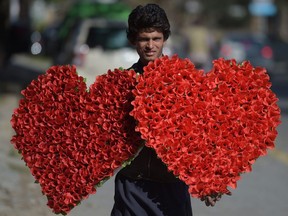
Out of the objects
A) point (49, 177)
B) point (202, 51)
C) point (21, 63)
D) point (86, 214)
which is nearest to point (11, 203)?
point (86, 214)

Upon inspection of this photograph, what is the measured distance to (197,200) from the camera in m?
9.59

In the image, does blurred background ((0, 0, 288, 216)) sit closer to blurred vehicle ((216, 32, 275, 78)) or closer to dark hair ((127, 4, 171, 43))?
blurred vehicle ((216, 32, 275, 78))

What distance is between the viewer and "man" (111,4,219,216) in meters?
4.94

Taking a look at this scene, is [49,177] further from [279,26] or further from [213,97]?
[279,26]

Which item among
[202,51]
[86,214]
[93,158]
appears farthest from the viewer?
[202,51]

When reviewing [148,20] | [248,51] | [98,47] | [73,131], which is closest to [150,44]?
[148,20]

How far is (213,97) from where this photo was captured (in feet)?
15.7

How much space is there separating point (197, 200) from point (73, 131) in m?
4.70

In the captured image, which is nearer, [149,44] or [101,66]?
[149,44]

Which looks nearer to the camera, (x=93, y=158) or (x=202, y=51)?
(x=93, y=158)

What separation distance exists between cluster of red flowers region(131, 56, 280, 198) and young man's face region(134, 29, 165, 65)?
0.20 m

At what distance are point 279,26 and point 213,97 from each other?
6904 centimetres

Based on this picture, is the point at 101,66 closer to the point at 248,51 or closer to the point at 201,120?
the point at 201,120

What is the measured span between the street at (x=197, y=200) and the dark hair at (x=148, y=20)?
3864 millimetres
